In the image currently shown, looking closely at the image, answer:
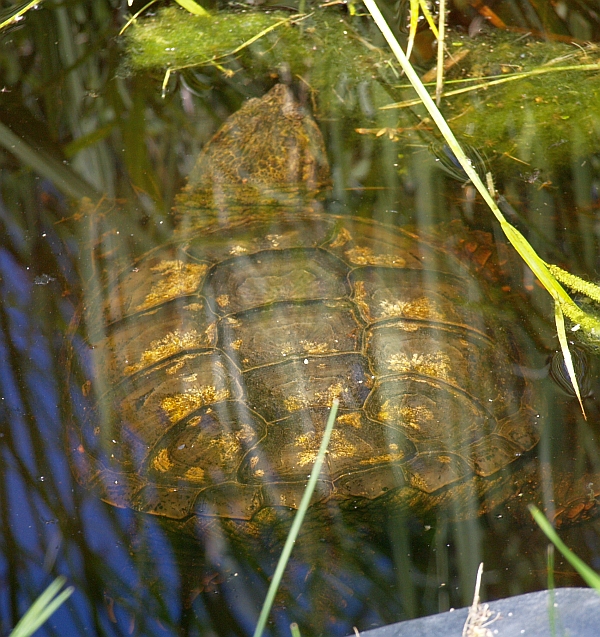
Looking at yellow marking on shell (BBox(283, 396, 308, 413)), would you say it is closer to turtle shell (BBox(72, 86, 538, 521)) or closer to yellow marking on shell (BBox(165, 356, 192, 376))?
turtle shell (BBox(72, 86, 538, 521))

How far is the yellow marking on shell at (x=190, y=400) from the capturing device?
5.30 feet

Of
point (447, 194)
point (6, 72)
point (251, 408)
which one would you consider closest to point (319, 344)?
point (251, 408)

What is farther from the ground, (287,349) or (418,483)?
(287,349)

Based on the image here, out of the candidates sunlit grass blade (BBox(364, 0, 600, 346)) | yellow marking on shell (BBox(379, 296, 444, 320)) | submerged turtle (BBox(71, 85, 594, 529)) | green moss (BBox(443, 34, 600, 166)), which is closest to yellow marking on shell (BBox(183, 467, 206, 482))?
submerged turtle (BBox(71, 85, 594, 529))

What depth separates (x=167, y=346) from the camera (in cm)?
172

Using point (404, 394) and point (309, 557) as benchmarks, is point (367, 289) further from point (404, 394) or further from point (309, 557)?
point (309, 557)

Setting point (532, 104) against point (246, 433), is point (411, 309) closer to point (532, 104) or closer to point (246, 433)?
point (246, 433)

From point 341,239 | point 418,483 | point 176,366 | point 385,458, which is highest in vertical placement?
point 341,239

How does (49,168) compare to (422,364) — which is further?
(49,168)

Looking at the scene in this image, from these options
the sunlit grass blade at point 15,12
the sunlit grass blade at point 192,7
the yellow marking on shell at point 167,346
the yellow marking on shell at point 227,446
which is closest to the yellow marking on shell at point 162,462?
the yellow marking on shell at point 227,446

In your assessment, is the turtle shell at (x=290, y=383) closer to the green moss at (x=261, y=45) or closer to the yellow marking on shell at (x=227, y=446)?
the yellow marking on shell at (x=227, y=446)

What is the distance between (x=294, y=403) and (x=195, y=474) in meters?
0.32

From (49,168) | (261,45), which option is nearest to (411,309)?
(49,168)

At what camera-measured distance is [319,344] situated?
1.64 m
